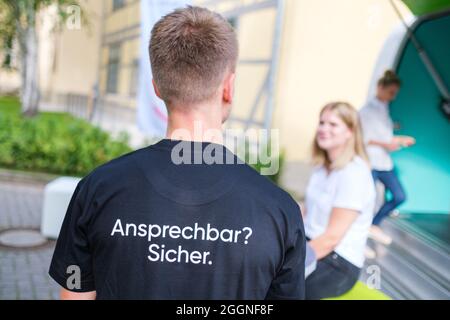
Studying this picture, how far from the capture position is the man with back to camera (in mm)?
1283

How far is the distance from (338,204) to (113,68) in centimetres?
1836

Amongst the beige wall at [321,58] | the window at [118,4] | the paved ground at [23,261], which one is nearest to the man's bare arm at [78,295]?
the paved ground at [23,261]

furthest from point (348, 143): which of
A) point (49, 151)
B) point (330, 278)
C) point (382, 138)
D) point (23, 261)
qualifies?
point (49, 151)

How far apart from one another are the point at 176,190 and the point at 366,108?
4663 millimetres

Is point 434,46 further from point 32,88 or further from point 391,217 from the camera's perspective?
point 32,88

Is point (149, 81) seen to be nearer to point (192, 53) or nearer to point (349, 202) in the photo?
point (349, 202)

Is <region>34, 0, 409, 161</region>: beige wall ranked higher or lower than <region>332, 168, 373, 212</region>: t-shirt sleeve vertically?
higher

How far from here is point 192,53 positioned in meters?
1.30

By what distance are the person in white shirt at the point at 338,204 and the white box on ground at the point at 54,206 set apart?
3186 mm

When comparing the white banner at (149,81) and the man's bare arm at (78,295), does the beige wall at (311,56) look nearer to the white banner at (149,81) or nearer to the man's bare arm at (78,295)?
the white banner at (149,81)

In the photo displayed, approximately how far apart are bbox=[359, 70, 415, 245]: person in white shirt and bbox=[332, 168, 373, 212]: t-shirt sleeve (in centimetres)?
268

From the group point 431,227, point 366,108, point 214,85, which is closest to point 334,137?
point 214,85

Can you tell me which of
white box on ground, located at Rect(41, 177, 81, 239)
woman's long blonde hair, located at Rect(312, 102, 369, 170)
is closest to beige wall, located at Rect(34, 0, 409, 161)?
white box on ground, located at Rect(41, 177, 81, 239)

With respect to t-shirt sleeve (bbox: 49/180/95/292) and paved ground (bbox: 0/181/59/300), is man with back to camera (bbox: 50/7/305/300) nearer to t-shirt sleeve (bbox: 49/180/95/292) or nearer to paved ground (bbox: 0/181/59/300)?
t-shirt sleeve (bbox: 49/180/95/292)
